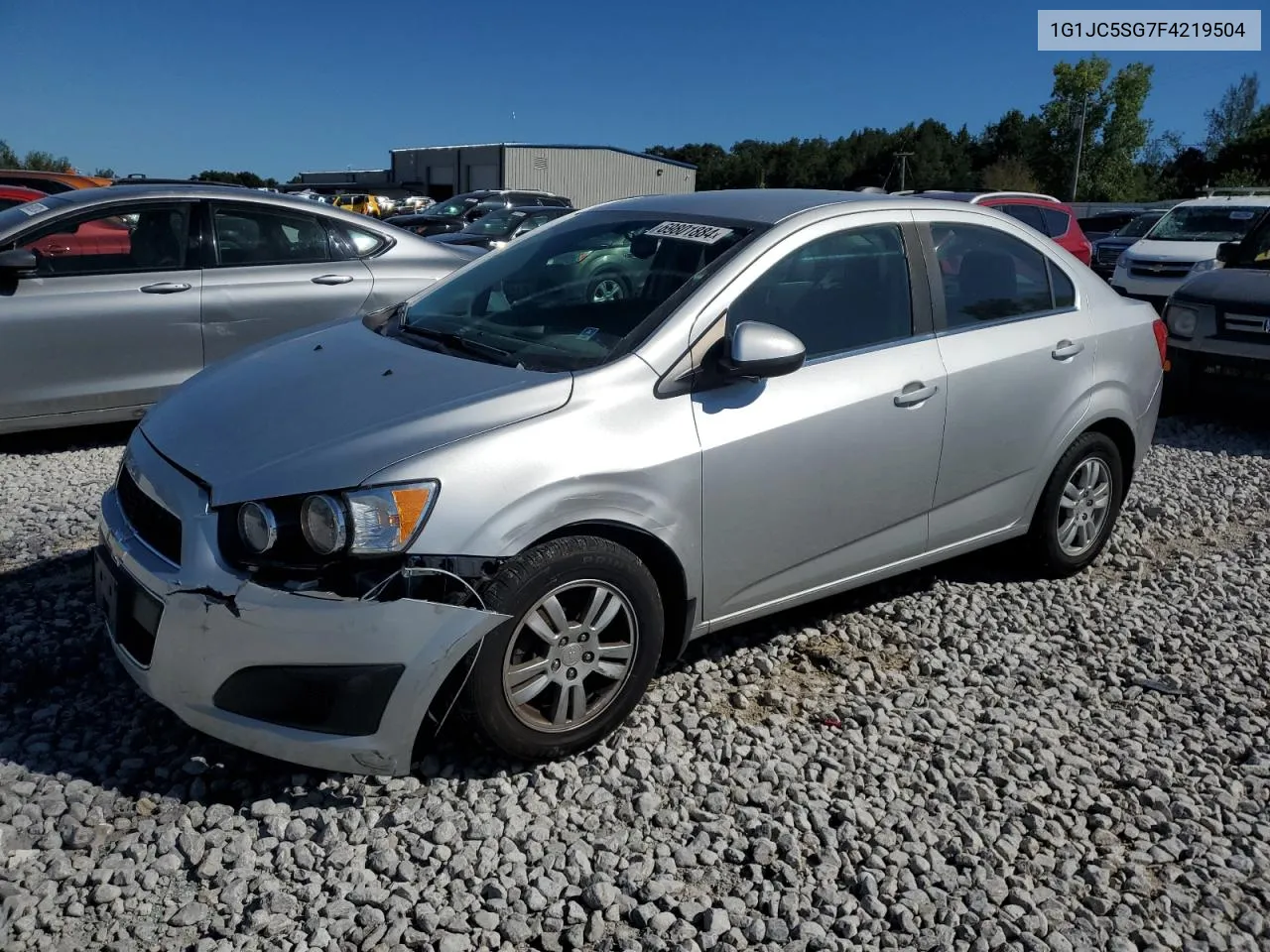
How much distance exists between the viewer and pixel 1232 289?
821 cm

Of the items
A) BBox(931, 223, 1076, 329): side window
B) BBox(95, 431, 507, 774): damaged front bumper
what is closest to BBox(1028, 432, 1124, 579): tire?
BBox(931, 223, 1076, 329): side window

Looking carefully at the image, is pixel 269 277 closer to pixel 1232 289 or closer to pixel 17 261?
pixel 17 261

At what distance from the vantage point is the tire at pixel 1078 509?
15.5 feet

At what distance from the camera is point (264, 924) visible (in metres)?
2.59

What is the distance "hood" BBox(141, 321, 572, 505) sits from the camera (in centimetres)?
293

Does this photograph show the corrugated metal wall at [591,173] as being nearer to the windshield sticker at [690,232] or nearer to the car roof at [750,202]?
the car roof at [750,202]

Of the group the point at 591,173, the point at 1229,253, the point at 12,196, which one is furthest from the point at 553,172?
the point at 1229,253

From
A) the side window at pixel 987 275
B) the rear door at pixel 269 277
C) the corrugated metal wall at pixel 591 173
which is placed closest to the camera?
the side window at pixel 987 275

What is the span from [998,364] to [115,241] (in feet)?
16.6

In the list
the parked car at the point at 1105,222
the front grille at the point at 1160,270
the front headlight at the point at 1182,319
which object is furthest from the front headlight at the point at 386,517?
the parked car at the point at 1105,222

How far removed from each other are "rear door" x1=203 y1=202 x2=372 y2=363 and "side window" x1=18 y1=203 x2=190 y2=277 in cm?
19

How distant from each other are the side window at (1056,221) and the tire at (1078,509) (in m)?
9.35

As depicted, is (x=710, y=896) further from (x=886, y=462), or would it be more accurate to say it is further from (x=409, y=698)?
(x=886, y=462)

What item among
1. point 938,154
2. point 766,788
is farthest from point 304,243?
point 938,154
